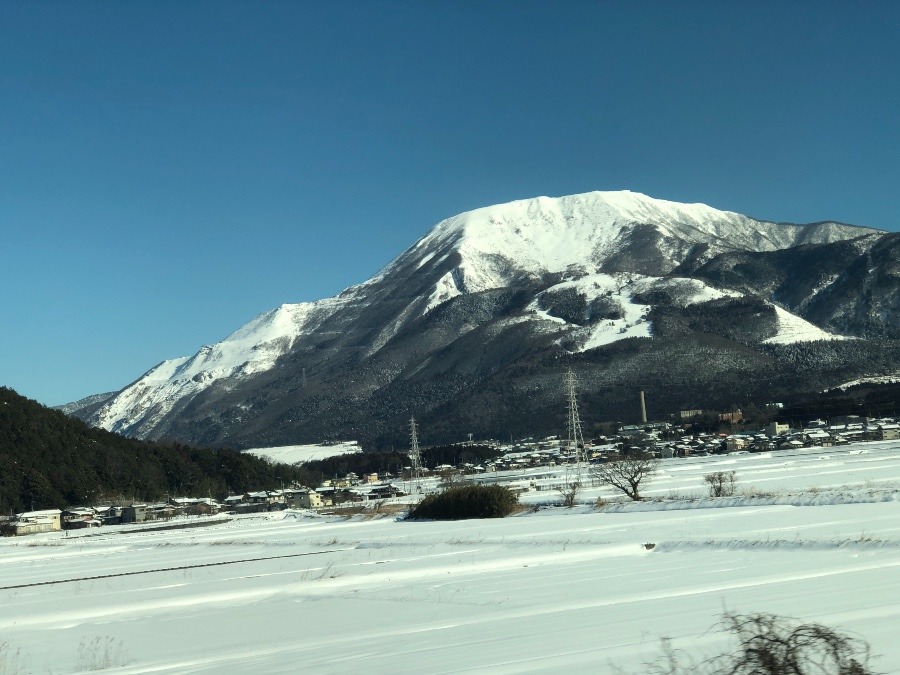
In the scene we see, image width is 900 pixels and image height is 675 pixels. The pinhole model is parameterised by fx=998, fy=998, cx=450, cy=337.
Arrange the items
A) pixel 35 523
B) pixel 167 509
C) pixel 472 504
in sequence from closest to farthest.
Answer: pixel 472 504 → pixel 35 523 → pixel 167 509

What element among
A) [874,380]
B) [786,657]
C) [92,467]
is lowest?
[786,657]

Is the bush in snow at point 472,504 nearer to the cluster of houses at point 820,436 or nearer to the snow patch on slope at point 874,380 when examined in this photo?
the cluster of houses at point 820,436

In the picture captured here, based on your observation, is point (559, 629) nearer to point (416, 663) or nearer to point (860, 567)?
point (416, 663)

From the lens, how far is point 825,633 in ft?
26.5

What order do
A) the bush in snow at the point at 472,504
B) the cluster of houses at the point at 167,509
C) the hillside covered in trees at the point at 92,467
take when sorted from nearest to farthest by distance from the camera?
the bush in snow at the point at 472,504, the cluster of houses at the point at 167,509, the hillside covered in trees at the point at 92,467

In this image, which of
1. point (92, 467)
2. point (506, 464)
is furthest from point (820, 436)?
point (92, 467)

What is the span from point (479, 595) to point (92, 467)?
301 ft

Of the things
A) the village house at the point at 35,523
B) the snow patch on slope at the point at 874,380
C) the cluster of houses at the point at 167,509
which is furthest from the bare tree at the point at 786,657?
the snow patch on slope at the point at 874,380

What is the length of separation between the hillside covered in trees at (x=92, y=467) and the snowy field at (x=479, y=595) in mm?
61095

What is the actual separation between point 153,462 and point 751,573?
99.6 metres

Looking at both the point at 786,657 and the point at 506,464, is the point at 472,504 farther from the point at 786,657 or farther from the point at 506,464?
the point at 506,464

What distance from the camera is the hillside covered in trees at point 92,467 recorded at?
90812mm

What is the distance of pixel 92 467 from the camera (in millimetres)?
99875

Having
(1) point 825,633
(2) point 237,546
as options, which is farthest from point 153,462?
(1) point 825,633
